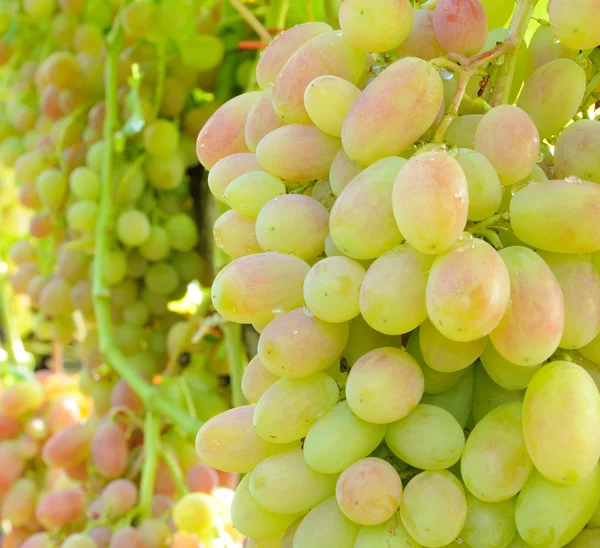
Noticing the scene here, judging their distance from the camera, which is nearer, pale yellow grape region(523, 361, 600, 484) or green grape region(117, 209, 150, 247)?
pale yellow grape region(523, 361, 600, 484)

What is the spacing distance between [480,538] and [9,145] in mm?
978

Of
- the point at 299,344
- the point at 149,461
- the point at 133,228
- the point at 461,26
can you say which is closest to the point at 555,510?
the point at 299,344

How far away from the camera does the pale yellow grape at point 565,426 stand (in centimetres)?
30

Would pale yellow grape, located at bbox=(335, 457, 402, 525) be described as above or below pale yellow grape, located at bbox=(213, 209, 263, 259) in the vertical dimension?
below

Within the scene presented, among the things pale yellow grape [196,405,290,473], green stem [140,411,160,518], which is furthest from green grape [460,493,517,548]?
green stem [140,411,160,518]

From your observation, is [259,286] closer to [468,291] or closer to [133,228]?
[468,291]

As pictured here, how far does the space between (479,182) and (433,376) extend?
100 mm

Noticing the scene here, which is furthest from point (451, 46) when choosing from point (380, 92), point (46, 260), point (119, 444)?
point (46, 260)

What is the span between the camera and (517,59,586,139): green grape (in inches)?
14.4

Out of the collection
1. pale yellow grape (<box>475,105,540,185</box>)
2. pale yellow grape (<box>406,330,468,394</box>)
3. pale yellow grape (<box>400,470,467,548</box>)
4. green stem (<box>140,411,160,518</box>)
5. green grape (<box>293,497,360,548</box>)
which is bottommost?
green stem (<box>140,411,160,518</box>)

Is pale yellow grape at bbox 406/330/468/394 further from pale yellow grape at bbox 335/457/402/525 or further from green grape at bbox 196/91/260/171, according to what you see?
green grape at bbox 196/91/260/171

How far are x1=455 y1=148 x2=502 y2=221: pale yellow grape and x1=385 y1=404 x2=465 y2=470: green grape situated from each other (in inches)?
3.9

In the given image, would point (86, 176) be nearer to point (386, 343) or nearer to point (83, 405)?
point (83, 405)

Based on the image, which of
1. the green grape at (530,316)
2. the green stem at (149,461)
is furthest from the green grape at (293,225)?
the green stem at (149,461)
